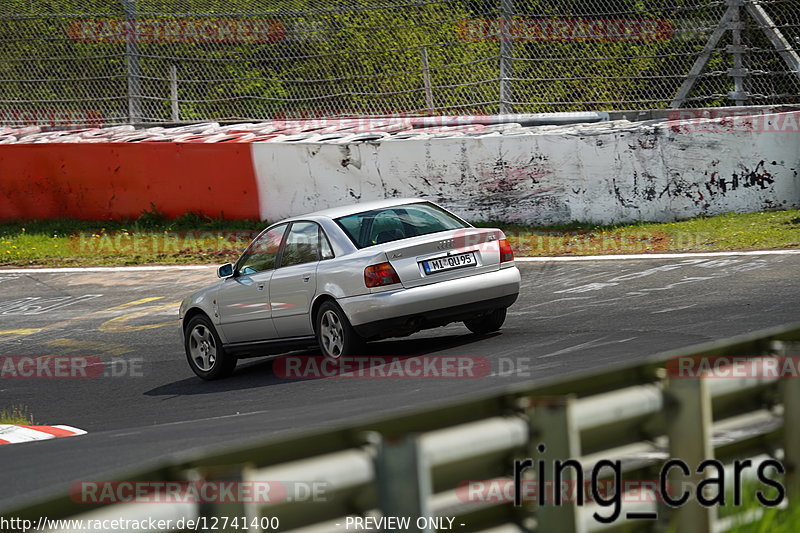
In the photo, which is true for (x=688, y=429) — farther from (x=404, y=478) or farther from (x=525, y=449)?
(x=404, y=478)

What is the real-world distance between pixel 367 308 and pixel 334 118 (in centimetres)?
1026

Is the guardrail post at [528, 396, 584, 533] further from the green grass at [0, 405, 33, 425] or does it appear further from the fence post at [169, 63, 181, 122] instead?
the fence post at [169, 63, 181, 122]

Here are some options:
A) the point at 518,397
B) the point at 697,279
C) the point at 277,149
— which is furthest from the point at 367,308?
the point at 277,149

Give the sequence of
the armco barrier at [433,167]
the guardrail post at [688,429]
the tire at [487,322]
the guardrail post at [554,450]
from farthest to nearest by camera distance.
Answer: the armco barrier at [433,167] < the tire at [487,322] < the guardrail post at [688,429] < the guardrail post at [554,450]

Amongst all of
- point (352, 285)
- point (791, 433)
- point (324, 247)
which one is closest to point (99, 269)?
point (324, 247)

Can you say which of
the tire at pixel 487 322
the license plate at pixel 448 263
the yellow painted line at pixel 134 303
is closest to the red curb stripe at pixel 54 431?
Answer: the license plate at pixel 448 263

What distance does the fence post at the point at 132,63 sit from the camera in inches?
764

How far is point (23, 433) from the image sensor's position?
28.2 feet

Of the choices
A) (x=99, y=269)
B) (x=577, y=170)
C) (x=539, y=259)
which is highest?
(x=577, y=170)

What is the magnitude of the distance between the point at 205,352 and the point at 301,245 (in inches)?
60.8

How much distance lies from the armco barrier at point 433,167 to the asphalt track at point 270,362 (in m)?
1.77

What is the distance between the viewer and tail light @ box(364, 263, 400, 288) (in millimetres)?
9242

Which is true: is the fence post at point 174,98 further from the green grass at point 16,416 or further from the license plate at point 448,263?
the license plate at point 448,263

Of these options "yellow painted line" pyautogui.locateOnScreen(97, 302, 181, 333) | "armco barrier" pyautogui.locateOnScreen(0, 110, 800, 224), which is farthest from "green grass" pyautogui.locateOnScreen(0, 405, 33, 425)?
"armco barrier" pyautogui.locateOnScreen(0, 110, 800, 224)
